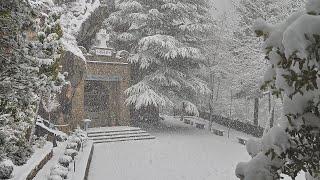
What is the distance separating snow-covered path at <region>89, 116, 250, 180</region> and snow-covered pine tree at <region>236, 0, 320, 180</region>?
40.8ft

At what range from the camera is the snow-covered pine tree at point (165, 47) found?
28.3 meters

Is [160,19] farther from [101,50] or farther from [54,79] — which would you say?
[54,79]

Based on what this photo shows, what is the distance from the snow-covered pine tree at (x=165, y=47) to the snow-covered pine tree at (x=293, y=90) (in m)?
22.9

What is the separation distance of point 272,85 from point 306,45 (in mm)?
1094

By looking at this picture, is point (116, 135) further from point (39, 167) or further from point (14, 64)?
point (14, 64)

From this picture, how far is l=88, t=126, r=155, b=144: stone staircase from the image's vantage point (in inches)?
986

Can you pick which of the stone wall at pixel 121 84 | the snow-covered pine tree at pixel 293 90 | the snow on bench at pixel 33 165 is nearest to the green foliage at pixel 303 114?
the snow-covered pine tree at pixel 293 90

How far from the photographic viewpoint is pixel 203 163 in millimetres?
19422

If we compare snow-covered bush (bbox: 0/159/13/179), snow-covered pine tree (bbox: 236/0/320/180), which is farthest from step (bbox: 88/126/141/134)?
snow-covered pine tree (bbox: 236/0/320/180)

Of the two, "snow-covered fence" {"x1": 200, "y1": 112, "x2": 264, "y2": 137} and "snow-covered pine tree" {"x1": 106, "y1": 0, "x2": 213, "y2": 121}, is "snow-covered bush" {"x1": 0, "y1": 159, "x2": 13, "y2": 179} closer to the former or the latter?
"snow-covered pine tree" {"x1": 106, "y1": 0, "x2": 213, "y2": 121}

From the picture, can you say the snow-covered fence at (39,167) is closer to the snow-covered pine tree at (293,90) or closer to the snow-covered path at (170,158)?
the snow-covered path at (170,158)

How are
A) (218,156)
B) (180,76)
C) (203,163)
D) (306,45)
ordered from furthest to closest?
(180,76) < (218,156) < (203,163) < (306,45)

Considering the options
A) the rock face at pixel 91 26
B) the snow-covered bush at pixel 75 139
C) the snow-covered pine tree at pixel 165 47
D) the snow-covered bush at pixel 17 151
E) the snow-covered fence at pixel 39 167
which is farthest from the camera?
the rock face at pixel 91 26

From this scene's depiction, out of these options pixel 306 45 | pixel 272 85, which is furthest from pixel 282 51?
pixel 272 85
